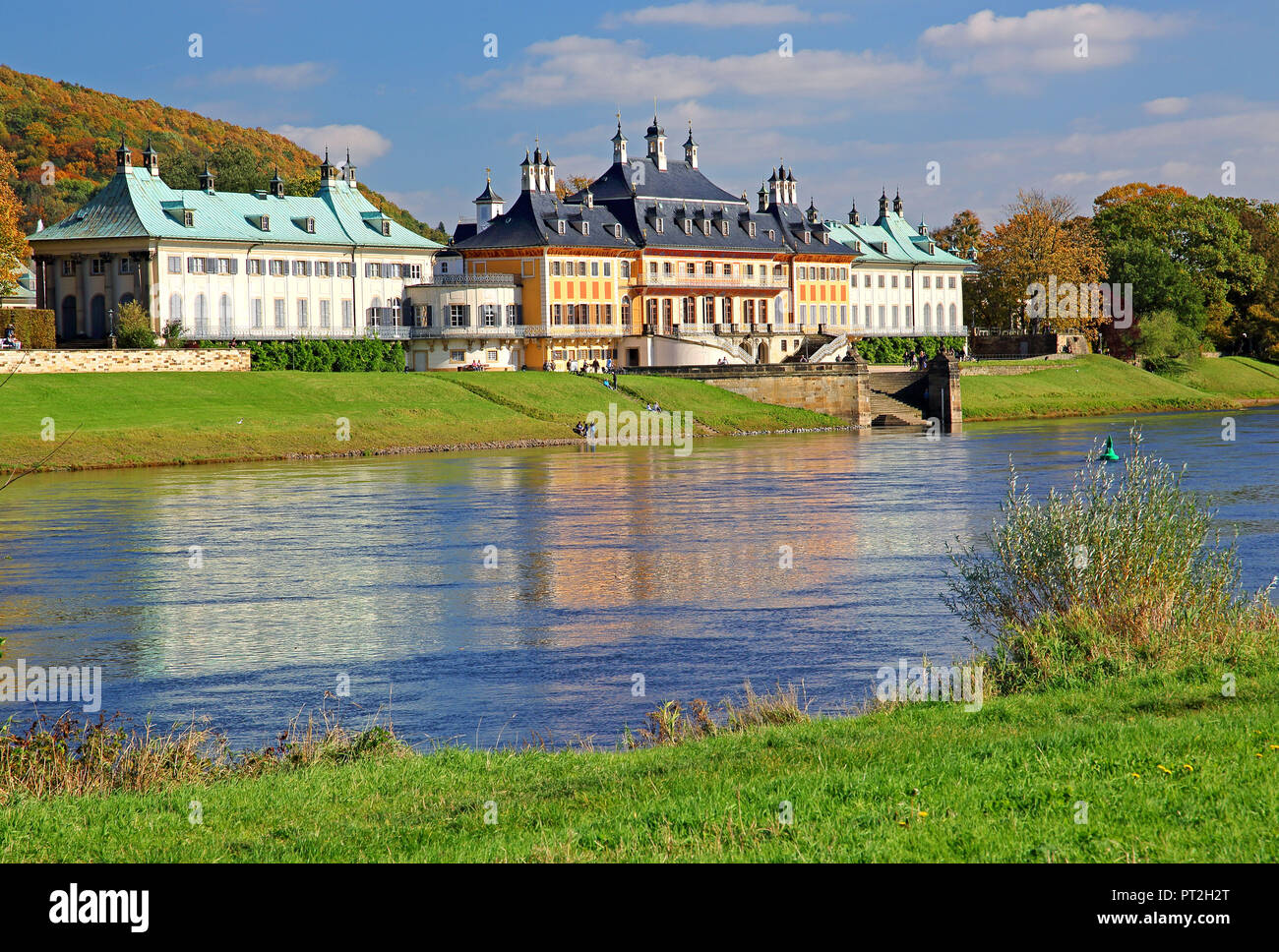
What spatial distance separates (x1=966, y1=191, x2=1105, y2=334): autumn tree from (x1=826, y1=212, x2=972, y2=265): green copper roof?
8797 mm

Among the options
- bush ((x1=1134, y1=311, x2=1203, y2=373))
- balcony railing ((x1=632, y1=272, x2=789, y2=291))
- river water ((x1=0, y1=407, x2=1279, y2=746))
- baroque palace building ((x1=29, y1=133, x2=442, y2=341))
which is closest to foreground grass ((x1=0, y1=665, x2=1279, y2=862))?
river water ((x1=0, y1=407, x2=1279, y2=746))

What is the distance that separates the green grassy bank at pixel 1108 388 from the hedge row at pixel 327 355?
126 feet

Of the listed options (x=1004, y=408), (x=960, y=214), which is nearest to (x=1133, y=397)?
(x=1004, y=408)

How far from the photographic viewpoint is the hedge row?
8862cm

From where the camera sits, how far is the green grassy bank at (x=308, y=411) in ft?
205

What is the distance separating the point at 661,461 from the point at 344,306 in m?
45.7

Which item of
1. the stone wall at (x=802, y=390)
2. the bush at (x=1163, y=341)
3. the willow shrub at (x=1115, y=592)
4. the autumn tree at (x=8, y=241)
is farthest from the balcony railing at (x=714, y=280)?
the willow shrub at (x=1115, y=592)

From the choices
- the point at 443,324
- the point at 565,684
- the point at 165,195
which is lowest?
the point at 565,684

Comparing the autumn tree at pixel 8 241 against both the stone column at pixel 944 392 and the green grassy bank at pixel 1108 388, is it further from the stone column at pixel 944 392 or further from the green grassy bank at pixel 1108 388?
the green grassy bank at pixel 1108 388

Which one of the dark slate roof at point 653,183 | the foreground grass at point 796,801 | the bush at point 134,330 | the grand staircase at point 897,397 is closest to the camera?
the foreground grass at point 796,801

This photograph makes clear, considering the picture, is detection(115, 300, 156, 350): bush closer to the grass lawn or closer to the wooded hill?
the wooded hill

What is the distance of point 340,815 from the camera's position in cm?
1180

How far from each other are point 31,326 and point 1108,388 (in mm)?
74824

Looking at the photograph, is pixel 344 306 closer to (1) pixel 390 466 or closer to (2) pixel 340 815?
(1) pixel 390 466
